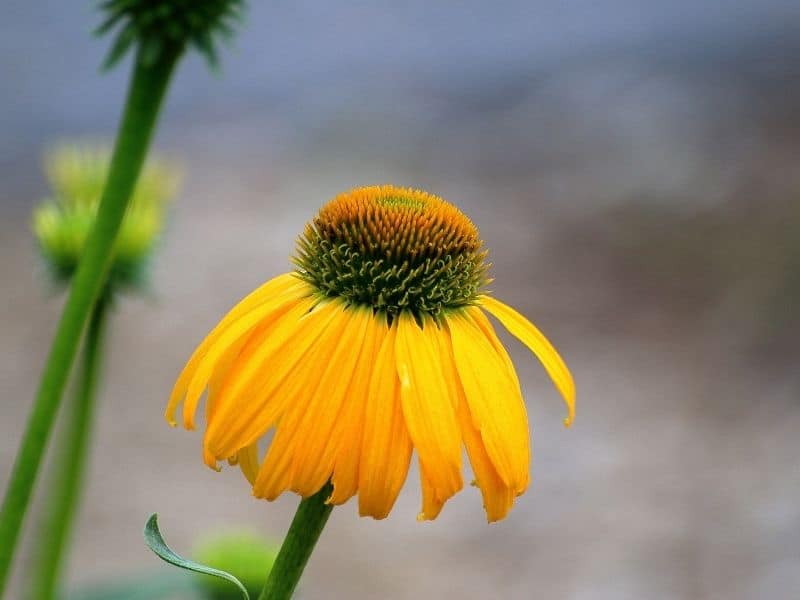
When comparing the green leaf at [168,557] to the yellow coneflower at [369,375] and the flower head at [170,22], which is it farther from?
the flower head at [170,22]

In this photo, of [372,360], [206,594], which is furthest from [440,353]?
[206,594]

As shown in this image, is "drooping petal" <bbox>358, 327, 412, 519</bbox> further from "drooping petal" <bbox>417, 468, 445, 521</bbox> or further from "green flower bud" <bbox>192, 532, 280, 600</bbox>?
"green flower bud" <bbox>192, 532, 280, 600</bbox>

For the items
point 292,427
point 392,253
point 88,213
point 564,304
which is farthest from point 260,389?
point 564,304

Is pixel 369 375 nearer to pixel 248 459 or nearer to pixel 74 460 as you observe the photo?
pixel 248 459

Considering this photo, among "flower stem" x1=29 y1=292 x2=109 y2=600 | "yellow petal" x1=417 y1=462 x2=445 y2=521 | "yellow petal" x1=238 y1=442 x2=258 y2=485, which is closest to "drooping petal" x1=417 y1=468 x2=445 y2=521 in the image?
"yellow petal" x1=417 y1=462 x2=445 y2=521

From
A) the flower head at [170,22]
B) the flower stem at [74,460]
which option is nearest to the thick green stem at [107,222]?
the flower head at [170,22]
